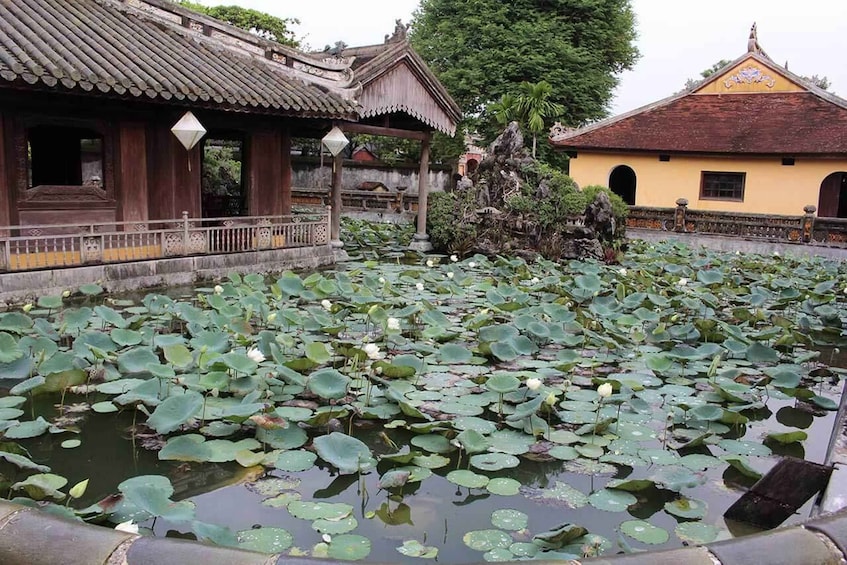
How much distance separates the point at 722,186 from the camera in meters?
21.7

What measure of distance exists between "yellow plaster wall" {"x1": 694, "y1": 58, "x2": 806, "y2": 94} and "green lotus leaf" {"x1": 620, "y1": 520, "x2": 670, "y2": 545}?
2196 centimetres

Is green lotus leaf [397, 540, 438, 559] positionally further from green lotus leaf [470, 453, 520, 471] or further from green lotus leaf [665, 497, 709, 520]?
green lotus leaf [665, 497, 709, 520]

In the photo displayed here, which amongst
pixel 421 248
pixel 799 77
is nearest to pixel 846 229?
pixel 799 77

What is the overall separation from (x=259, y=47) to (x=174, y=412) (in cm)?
999

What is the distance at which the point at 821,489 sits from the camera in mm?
3496

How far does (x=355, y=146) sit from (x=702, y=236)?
23097 mm

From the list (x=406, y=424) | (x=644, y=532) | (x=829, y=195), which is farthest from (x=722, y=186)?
(x=644, y=532)

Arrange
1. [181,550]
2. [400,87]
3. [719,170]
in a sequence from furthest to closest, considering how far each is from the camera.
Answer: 1. [719,170]
2. [400,87]
3. [181,550]

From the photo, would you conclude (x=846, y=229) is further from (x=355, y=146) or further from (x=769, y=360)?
(x=355, y=146)

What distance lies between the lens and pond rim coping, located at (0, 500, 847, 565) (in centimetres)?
199

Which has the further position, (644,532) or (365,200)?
(365,200)

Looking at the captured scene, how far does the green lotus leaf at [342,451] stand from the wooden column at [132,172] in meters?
8.34

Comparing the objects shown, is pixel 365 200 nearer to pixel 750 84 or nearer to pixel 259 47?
pixel 259 47

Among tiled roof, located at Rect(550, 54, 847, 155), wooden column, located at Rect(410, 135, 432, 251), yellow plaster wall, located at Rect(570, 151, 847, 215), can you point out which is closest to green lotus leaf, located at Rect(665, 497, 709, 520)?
wooden column, located at Rect(410, 135, 432, 251)
